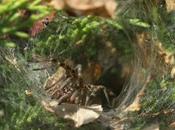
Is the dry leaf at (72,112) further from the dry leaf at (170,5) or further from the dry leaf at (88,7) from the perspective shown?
the dry leaf at (88,7)

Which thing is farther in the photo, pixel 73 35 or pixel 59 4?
pixel 73 35

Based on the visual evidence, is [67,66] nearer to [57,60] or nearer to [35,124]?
[57,60]

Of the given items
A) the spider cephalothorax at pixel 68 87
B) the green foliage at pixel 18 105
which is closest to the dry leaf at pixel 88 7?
the green foliage at pixel 18 105

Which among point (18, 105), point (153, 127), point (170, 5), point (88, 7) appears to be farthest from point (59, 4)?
point (153, 127)

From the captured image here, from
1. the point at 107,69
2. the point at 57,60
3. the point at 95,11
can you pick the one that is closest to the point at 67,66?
the point at 57,60

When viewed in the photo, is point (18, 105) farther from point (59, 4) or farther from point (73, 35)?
point (59, 4)

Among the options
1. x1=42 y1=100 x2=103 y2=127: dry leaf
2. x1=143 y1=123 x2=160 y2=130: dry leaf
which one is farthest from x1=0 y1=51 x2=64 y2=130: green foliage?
x1=143 y1=123 x2=160 y2=130: dry leaf
